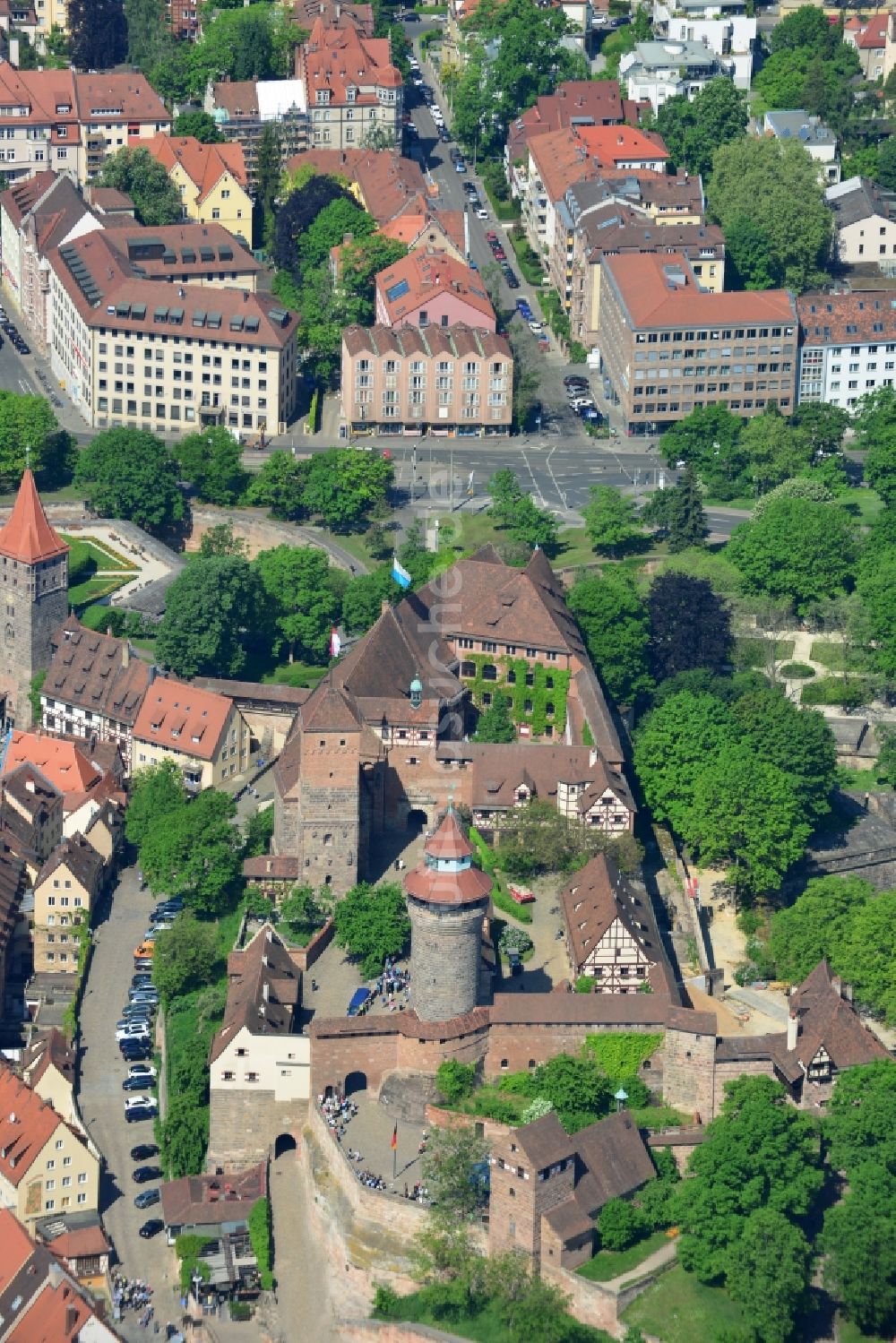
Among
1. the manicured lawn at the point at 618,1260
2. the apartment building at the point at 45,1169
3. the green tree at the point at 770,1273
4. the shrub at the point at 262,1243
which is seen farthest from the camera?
the apartment building at the point at 45,1169

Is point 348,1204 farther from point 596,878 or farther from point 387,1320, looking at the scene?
point 596,878

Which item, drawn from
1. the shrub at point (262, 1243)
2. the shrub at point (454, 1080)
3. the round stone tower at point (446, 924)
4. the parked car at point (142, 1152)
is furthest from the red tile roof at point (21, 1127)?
the round stone tower at point (446, 924)

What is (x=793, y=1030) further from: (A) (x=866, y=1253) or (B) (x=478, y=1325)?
(B) (x=478, y=1325)

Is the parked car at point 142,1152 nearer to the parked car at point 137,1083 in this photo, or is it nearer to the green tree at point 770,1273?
the parked car at point 137,1083

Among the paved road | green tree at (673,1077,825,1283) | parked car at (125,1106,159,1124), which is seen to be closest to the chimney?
green tree at (673,1077,825,1283)

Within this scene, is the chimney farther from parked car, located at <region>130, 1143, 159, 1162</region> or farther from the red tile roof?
the red tile roof

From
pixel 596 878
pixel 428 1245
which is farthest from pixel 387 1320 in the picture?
pixel 596 878
